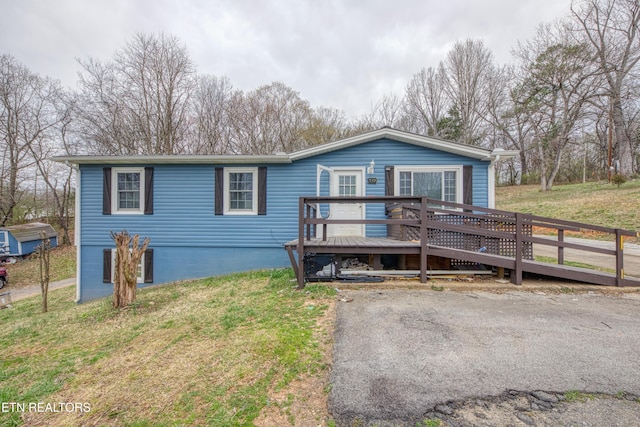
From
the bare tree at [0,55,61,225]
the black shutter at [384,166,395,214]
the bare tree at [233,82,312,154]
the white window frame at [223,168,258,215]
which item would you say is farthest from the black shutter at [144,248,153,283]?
the bare tree at [0,55,61,225]

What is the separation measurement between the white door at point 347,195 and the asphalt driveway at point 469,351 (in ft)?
11.0

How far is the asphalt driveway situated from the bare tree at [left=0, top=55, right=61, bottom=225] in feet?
74.3

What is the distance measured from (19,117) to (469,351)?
24591 millimetres

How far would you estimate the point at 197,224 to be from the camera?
25.3ft

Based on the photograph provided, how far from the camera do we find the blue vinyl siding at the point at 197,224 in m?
7.55

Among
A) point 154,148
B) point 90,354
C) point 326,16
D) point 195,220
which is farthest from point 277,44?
point 90,354

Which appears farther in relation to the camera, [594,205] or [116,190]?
[594,205]

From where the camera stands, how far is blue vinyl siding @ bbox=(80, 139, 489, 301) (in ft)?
24.8

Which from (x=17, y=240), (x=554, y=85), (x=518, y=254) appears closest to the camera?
(x=518, y=254)

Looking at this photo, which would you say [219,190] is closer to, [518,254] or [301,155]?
[301,155]

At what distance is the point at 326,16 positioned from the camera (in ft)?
40.3

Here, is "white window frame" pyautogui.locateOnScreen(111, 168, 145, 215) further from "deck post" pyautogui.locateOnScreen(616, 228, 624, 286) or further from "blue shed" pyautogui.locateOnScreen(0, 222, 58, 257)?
"blue shed" pyautogui.locateOnScreen(0, 222, 58, 257)

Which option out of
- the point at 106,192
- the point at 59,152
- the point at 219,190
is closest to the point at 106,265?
the point at 106,192

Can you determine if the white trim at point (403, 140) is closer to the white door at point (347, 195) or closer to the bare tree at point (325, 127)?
the white door at point (347, 195)
